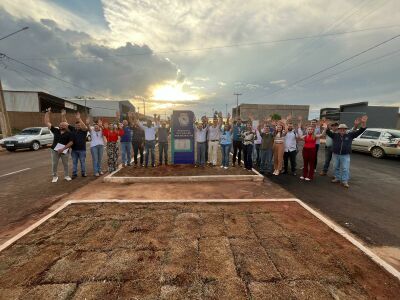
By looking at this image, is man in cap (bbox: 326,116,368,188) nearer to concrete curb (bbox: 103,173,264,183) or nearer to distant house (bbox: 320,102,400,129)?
concrete curb (bbox: 103,173,264,183)

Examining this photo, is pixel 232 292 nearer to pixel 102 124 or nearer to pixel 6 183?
pixel 102 124

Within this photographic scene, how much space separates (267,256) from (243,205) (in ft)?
6.83

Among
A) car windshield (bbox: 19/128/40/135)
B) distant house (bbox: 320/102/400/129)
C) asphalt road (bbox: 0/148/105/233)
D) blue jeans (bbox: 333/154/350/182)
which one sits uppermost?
distant house (bbox: 320/102/400/129)

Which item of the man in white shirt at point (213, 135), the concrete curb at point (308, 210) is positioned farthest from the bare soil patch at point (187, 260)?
the man in white shirt at point (213, 135)

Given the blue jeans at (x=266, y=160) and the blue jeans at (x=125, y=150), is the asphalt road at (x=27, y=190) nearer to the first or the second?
the blue jeans at (x=125, y=150)

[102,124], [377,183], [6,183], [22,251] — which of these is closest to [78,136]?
[102,124]

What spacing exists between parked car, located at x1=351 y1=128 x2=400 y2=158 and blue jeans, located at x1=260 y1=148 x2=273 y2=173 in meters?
9.21

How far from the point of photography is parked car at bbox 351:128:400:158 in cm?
1314

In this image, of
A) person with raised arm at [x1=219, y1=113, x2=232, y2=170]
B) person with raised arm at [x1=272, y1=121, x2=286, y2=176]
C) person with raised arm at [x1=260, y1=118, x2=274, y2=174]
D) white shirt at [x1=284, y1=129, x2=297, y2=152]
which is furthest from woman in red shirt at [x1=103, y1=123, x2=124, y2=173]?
white shirt at [x1=284, y1=129, x2=297, y2=152]

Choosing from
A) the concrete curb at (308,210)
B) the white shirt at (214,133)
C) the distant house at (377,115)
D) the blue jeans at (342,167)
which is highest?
the distant house at (377,115)

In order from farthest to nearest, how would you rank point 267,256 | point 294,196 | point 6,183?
1. point 6,183
2. point 294,196
3. point 267,256

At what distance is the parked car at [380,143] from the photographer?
13.1 m

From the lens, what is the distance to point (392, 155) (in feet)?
43.8

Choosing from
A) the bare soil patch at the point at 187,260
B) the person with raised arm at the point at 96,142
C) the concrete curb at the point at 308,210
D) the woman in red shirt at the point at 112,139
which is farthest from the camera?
the woman in red shirt at the point at 112,139
